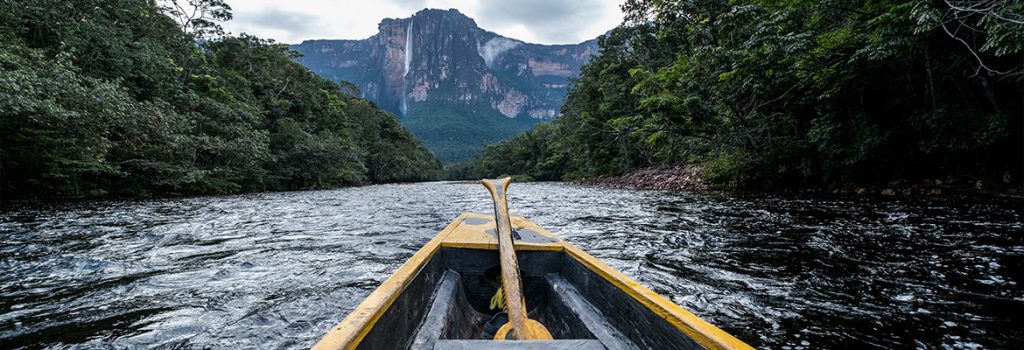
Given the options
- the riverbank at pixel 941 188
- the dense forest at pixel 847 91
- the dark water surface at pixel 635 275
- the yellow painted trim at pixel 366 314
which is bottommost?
the dark water surface at pixel 635 275

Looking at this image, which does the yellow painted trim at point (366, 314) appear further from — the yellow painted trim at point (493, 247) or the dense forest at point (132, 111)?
the dense forest at point (132, 111)

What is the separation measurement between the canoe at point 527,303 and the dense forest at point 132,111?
10.3 meters

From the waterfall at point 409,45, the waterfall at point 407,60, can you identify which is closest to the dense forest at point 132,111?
the waterfall at point 407,60

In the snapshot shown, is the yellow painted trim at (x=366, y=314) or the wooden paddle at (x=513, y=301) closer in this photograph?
the yellow painted trim at (x=366, y=314)

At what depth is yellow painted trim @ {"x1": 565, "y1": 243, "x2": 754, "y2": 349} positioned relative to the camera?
1171mm

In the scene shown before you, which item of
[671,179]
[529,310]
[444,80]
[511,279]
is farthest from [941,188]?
[444,80]

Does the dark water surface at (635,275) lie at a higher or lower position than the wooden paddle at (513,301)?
lower

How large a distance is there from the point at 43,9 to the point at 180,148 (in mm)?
4727

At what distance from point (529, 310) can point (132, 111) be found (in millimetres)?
13920

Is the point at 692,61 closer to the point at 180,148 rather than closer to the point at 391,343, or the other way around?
the point at 391,343

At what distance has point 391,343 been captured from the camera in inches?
65.6

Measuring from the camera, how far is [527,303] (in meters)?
2.95

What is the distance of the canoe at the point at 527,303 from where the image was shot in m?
1.38

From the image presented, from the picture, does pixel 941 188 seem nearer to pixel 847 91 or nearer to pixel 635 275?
pixel 847 91
